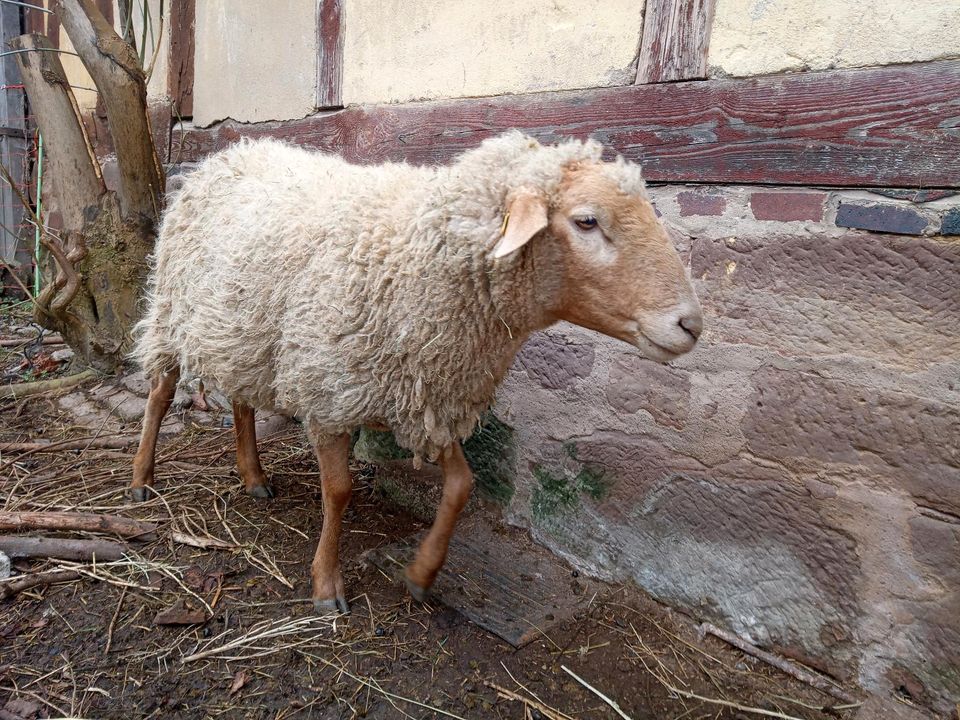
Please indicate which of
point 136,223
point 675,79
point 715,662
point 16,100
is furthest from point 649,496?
point 16,100

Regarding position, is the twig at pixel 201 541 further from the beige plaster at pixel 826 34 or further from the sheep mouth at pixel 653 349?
the beige plaster at pixel 826 34

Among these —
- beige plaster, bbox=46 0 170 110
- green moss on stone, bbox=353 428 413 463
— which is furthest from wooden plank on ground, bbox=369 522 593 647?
beige plaster, bbox=46 0 170 110

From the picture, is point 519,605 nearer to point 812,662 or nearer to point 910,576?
point 812,662

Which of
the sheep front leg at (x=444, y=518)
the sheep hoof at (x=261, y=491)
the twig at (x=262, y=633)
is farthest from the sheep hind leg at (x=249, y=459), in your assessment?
the sheep front leg at (x=444, y=518)

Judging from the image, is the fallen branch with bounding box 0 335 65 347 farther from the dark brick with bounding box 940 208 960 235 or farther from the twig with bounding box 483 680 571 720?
the dark brick with bounding box 940 208 960 235

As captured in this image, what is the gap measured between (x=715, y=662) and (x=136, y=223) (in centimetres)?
415

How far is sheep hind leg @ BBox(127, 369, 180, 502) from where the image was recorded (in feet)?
10.9

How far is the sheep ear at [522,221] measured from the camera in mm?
1833

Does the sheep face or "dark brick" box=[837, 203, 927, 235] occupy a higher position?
"dark brick" box=[837, 203, 927, 235]

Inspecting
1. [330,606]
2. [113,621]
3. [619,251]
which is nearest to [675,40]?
[619,251]

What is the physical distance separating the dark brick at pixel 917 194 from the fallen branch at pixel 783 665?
1608mm

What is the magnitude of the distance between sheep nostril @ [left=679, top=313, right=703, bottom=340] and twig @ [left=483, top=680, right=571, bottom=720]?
1296mm

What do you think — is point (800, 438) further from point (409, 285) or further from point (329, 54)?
point (329, 54)

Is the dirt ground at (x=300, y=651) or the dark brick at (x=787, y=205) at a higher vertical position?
the dark brick at (x=787, y=205)
